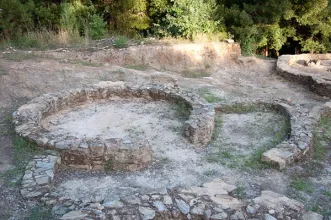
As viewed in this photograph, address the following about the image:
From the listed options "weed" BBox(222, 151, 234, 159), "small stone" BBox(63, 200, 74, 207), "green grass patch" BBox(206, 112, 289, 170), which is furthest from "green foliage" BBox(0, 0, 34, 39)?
"small stone" BBox(63, 200, 74, 207)

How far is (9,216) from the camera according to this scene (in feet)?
14.1

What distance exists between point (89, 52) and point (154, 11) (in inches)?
172

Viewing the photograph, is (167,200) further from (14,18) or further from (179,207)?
(14,18)

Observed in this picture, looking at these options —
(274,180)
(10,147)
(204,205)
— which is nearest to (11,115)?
(10,147)

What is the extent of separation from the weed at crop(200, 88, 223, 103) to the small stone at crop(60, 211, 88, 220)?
17.9 feet

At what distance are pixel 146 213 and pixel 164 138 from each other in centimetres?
272

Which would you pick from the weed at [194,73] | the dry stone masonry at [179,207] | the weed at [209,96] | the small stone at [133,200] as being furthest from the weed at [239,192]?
the weed at [194,73]

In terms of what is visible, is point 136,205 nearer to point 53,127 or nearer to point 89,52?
point 53,127

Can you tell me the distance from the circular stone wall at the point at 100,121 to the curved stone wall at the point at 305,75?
4.36m

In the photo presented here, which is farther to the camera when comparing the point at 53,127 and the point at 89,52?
the point at 89,52

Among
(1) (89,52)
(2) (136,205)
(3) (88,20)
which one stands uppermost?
(3) (88,20)

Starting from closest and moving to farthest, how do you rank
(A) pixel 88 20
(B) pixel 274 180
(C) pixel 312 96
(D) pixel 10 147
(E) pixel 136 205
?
(E) pixel 136 205, (B) pixel 274 180, (D) pixel 10 147, (C) pixel 312 96, (A) pixel 88 20

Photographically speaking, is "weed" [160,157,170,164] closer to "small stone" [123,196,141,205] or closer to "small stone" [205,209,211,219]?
"small stone" [123,196,141,205]

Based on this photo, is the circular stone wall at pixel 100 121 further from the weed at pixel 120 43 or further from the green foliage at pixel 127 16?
the green foliage at pixel 127 16
